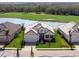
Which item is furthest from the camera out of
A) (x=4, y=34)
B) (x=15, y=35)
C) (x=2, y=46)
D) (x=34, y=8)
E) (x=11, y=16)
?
(x=34, y=8)

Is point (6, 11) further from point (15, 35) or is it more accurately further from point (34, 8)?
point (15, 35)

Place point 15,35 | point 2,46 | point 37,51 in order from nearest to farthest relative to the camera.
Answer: point 37,51
point 2,46
point 15,35

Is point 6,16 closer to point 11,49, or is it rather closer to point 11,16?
point 11,16

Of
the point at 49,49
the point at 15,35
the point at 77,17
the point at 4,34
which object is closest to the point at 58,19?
the point at 77,17

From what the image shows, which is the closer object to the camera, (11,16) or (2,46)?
(2,46)

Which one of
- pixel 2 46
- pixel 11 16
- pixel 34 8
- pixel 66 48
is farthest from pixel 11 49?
pixel 34 8


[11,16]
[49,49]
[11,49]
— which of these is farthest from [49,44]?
[11,16]

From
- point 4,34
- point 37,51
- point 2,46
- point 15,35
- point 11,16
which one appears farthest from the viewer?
point 11,16

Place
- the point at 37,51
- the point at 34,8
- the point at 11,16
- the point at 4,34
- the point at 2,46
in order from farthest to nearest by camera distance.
Answer: 1. the point at 34,8
2. the point at 11,16
3. the point at 4,34
4. the point at 2,46
5. the point at 37,51

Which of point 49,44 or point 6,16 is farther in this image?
point 6,16

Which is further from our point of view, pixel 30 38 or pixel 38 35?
pixel 38 35
